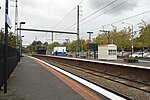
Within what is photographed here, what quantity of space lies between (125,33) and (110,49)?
31781 millimetres

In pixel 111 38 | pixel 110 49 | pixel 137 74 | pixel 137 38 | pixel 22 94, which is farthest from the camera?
pixel 111 38

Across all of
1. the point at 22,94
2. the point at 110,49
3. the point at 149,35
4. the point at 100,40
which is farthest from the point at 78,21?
the point at 22,94

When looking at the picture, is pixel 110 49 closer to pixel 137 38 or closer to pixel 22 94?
pixel 137 38

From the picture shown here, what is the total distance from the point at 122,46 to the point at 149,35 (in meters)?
18.8

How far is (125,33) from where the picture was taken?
78.1 metres

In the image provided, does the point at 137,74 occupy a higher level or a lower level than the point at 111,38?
lower

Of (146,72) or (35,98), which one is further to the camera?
(146,72)

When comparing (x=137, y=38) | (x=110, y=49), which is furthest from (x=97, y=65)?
(x=137, y=38)

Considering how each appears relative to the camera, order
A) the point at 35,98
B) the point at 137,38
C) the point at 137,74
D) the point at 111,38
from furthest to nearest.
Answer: the point at 111,38 → the point at 137,38 → the point at 137,74 → the point at 35,98

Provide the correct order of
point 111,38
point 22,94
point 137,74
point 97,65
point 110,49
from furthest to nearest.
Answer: point 111,38, point 110,49, point 97,65, point 137,74, point 22,94

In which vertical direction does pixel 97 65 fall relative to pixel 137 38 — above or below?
below

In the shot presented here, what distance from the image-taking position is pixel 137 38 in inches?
2990

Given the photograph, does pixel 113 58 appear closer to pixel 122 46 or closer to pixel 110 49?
pixel 110 49

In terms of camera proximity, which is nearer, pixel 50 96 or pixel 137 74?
pixel 50 96
